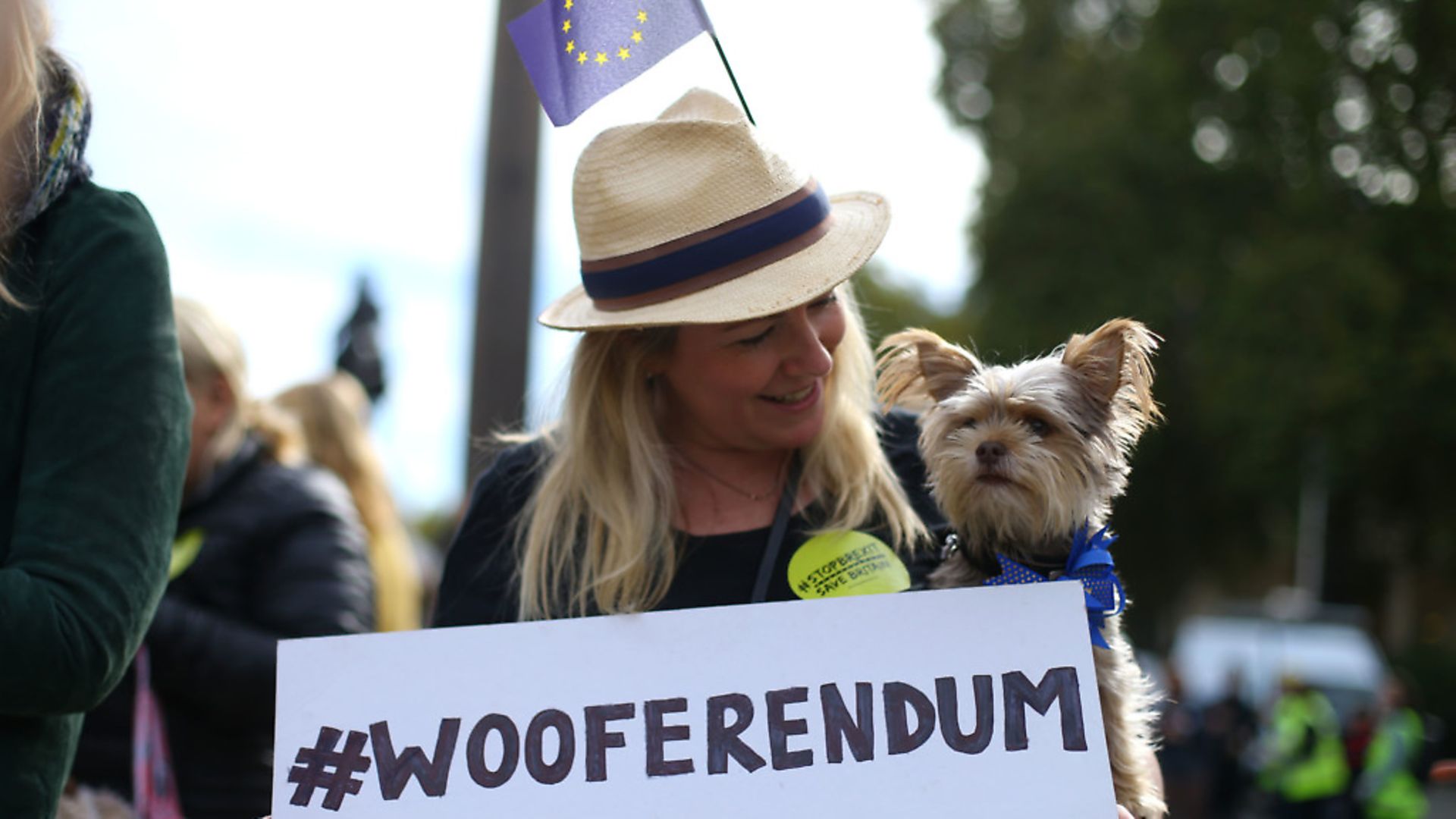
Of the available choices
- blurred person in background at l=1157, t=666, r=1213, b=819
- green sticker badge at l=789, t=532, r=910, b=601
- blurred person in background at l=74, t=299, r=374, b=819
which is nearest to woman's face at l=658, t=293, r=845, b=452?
green sticker badge at l=789, t=532, r=910, b=601

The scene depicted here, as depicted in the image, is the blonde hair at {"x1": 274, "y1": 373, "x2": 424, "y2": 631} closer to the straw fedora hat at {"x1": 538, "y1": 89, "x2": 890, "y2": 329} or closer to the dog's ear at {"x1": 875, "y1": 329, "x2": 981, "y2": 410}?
the straw fedora hat at {"x1": 538, "y1": 89, "x2": 890, "y2": 329}

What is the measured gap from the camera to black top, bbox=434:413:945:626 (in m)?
2.65

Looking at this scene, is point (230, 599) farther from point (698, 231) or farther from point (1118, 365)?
point (1118, 365)

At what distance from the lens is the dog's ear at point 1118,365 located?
2352mm

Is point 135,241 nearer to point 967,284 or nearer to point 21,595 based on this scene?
point 21,595

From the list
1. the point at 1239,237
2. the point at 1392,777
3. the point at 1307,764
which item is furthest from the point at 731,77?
the point at 1239,237

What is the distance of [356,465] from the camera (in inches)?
213

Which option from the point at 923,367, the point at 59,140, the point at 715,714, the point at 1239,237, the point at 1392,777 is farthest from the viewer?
the point at 1239,237

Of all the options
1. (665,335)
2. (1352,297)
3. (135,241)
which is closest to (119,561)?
(135,241)

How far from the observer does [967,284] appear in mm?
30594

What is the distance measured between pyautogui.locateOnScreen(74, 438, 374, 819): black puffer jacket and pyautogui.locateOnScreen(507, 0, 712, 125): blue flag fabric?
1427mm

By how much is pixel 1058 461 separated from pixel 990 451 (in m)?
0.11

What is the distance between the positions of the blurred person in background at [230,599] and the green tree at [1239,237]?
1466 cm

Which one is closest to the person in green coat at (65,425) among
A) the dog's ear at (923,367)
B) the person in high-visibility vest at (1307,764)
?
the dog's ear at (923,367)
